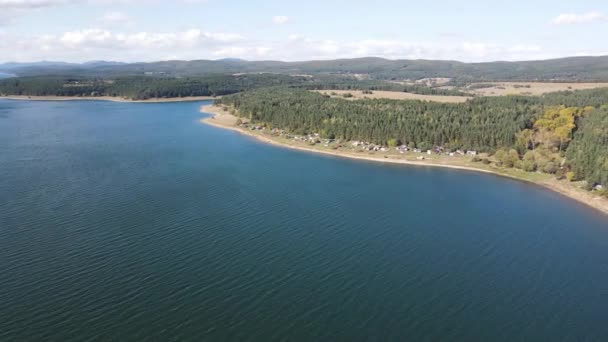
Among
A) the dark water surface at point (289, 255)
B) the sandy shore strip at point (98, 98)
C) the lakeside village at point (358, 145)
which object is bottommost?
the dark water surface at point (289, 255)

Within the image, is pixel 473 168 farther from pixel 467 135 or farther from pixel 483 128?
pixel 483 128

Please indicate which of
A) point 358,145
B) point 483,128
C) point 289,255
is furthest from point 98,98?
point 289,255

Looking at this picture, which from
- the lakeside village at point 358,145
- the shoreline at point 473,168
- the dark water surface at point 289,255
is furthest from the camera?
the lakeside village at point 358,145

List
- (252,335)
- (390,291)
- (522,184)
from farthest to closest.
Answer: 1. (522,184)
2. (390,291)
3. (252,335)

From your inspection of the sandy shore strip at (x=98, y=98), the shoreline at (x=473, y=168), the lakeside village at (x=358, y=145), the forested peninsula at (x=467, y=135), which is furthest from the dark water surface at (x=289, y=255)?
the sandy shore strip at (x=98, y=98)

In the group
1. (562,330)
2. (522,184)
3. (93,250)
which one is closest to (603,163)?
(522,184)

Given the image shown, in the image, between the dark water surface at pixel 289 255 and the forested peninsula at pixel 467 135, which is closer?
the dark water surface at pixel 289 255

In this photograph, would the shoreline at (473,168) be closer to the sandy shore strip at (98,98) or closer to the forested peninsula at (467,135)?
the forested peninsula at (467,135)

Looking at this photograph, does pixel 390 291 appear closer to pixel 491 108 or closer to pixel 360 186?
pixel 360 186
